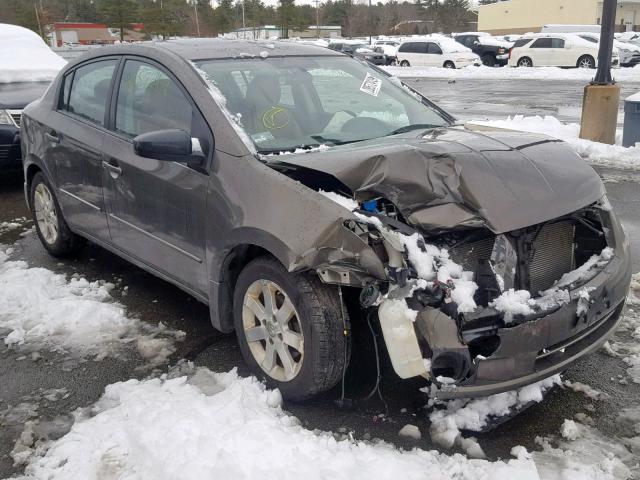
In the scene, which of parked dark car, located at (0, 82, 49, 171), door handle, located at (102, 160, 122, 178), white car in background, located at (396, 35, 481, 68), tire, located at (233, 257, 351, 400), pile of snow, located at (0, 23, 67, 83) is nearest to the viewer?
tire, located at (233, 257, 351, 400)

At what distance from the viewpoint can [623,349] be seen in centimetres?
371

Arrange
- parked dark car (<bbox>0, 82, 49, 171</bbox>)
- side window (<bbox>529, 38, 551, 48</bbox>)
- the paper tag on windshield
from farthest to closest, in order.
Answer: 1. side window (<bbox>529, 38, 551, 48</bbox>)
2. parked dark car (<bbox>0, 82, 49, 171</bbox>)
3. the paper tag on windshield

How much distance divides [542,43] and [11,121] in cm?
2584

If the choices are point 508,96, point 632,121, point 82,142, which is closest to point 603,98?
point 632,121

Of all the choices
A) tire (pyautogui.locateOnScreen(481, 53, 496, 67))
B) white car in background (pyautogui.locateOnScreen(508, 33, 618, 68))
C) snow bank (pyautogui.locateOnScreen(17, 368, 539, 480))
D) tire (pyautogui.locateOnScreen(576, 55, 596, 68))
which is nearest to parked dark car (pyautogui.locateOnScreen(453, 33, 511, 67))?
tire (pyautogui.locateOnScreen(481, 53, 496, 67))

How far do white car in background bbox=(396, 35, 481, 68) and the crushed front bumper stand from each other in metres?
29.4

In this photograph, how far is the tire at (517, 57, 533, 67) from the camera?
29.3m

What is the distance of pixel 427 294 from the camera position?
8.77 ft

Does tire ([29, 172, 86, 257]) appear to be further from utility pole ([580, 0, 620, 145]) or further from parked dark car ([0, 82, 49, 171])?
utility pole ([580, 0, 620, 145])

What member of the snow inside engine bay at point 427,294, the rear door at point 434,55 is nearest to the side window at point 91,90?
the snow inside engine bay at point 427,294

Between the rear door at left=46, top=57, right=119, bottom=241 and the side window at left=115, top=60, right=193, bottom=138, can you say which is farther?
the rear door at left=46, top=57, right=119, bottom=241

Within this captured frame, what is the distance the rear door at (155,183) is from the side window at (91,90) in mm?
184

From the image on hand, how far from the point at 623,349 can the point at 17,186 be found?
7.58 meters

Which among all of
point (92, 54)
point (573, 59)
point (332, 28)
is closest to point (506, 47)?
point (573, 59)
